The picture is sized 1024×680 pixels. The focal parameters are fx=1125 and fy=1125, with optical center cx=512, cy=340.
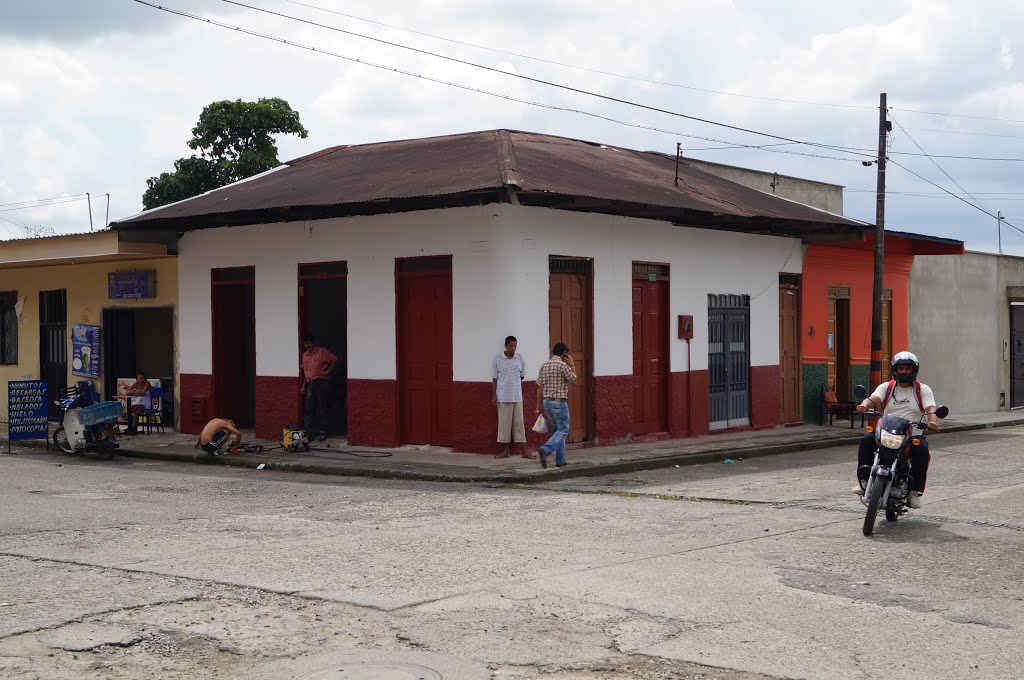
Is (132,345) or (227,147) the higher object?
(227,147)

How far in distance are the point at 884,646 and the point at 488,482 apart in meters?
8.20

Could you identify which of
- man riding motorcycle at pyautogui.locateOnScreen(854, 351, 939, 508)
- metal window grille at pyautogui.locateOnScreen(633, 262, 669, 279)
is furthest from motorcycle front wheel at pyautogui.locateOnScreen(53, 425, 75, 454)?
man riding motorcycle at pyautogui.locateOnScreen(854, 351, 939, 508)

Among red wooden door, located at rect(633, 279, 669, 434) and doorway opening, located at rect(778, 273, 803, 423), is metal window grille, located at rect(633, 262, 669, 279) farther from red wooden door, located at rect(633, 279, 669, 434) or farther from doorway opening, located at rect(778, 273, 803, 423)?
doorway opening, located at rect(778, 273, 803, 423)

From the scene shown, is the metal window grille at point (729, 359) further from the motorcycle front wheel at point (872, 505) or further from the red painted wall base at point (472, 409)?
the motorcycle front wheel at point (872, 505)

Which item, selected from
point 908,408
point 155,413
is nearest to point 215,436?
point 155,413

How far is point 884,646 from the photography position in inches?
243

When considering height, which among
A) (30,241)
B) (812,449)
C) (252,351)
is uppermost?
(30,241)

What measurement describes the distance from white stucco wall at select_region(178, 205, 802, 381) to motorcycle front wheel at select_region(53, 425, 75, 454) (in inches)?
105

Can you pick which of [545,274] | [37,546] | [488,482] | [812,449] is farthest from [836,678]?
[812,449]

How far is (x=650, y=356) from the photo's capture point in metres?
18.9

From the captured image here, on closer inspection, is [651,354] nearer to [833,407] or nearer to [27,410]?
[833,407]

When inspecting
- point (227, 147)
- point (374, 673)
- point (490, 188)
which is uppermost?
point (227, 147)

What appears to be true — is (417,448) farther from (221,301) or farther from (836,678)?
(836,678)

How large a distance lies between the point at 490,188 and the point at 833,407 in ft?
35.6
